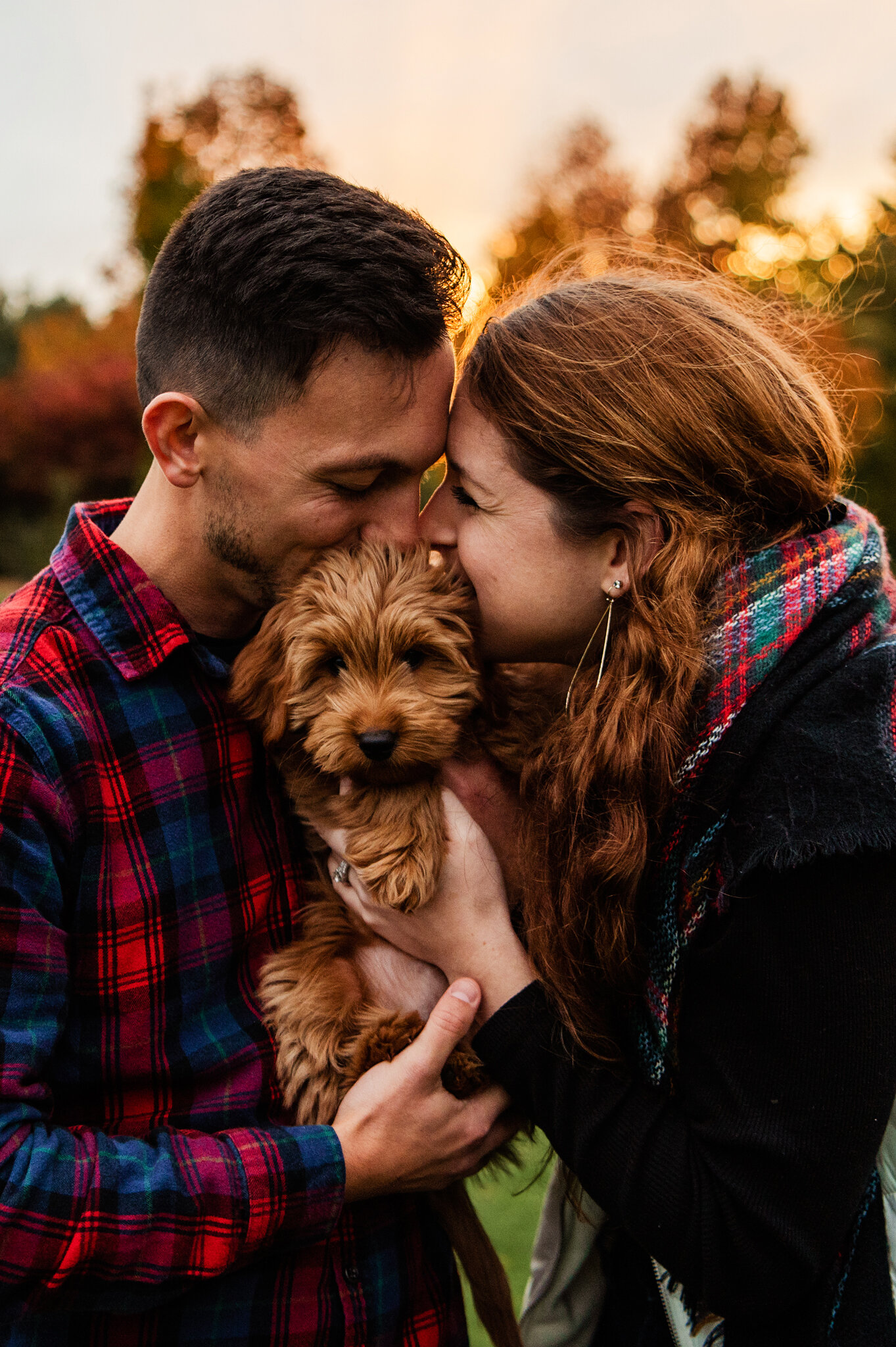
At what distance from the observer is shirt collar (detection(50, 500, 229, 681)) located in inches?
82.7

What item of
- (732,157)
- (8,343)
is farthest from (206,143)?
(8,343)

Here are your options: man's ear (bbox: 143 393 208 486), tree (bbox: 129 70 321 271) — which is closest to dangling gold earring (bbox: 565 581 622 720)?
man's ear (bbox: 143 393 208 486)

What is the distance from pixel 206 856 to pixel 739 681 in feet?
4.05

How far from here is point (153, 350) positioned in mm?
2445

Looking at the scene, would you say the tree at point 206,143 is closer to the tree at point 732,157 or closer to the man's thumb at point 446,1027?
the tree at point 732,157

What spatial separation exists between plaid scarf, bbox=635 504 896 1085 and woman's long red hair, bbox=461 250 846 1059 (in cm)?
5

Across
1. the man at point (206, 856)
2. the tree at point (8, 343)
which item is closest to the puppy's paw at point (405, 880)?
the man at point (206, 856)

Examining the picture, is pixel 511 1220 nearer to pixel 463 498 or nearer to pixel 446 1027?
pixel 446 1027

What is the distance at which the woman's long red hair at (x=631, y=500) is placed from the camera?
2.01 meters

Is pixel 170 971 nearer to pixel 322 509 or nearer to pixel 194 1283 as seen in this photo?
pixel 194 1283

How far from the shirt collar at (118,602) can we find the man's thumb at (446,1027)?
3.34ft

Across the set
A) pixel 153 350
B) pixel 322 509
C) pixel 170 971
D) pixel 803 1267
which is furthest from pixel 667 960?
pixel 153 350

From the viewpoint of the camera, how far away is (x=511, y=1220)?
4156 mm

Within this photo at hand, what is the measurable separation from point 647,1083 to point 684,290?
6.20ft
